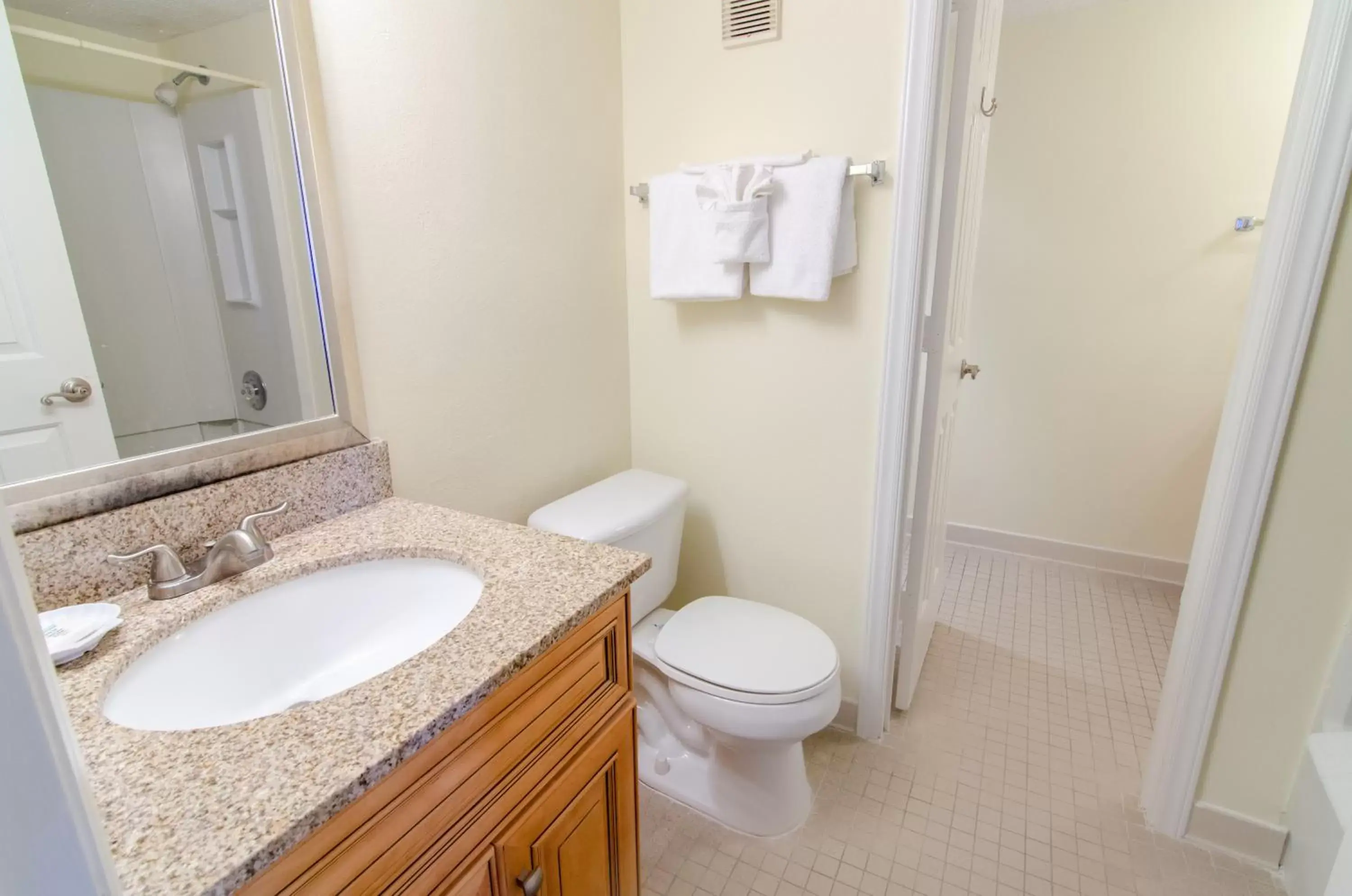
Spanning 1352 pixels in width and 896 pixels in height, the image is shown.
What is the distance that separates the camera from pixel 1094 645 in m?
2.13

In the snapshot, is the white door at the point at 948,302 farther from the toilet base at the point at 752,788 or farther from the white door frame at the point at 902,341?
the toilet base at the point at 752,788

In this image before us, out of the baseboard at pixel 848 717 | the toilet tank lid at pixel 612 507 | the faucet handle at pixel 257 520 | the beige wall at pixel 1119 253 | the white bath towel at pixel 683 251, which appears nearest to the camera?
the faucet handle at pixel 257 520

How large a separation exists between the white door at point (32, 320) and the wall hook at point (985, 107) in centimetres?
184

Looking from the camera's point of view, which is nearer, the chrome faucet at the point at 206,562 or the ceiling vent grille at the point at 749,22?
the chrome faucet at the point at 206,562

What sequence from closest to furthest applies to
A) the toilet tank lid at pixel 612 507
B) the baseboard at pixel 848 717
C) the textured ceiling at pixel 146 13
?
the textured ceiling at pixel 146 13, the toilet tank lid at pixel 612 507, the baseboard at pixel 848 717

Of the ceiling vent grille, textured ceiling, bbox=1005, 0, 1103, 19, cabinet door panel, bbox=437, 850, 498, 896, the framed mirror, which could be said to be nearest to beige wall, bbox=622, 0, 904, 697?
the ceiling vent grille

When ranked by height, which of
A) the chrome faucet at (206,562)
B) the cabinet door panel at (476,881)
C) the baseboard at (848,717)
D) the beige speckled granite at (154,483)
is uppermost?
the beige speckled granite at (154,483)

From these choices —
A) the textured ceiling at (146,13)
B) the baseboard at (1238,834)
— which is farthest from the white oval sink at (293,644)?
the baseboard at (1238,834)

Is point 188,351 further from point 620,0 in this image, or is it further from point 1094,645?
point 1094,645

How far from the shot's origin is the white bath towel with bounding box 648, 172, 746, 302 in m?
1.51

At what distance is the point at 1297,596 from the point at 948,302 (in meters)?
0.90

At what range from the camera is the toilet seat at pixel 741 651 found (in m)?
1.32

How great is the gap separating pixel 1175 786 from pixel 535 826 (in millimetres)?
1437

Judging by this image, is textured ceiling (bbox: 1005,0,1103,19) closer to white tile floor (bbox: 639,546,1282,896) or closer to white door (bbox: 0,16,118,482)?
white tile floor (bbox: 639,546,1282,896)
